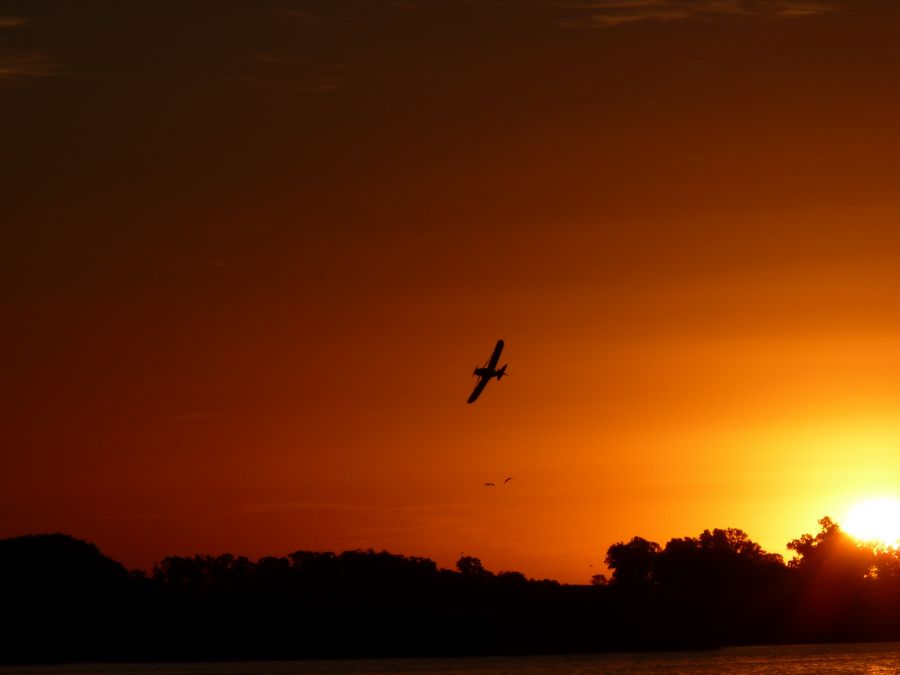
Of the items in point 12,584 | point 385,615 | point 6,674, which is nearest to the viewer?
point 6,674

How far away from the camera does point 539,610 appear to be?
609ft

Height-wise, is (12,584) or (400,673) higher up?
(12,584)

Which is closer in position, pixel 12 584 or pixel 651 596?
pixel 12 584

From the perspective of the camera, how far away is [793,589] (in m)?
196

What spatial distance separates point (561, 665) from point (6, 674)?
52.2 metres

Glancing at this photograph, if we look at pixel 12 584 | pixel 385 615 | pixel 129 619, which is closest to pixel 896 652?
pixel 385 615

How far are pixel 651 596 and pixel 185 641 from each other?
6162 cm

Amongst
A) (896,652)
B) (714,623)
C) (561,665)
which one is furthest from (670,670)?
(714,623)

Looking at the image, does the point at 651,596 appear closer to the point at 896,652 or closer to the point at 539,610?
the point at 539,610

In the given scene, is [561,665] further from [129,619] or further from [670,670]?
[129,619]

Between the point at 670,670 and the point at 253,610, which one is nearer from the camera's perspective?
the point at 670,670

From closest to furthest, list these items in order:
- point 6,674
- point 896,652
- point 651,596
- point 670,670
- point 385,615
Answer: point 670,670 < point 6,674 < point 896,652 < point 385,615 < point 651,596

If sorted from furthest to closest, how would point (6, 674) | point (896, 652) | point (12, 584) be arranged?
point (12, 584), point (896, 652), point (6, 674)

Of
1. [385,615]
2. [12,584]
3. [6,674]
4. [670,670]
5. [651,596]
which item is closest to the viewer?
[670,670]
